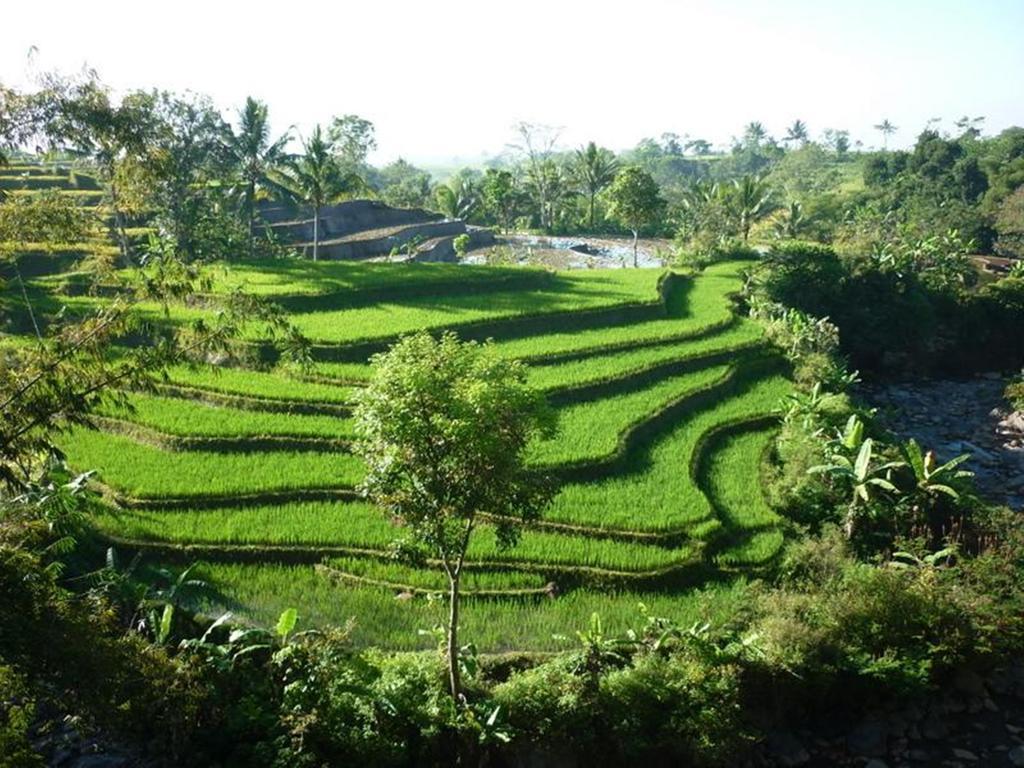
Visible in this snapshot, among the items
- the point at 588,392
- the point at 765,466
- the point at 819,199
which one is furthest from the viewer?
the point at 819,199

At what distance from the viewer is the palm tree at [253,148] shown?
23400 mm

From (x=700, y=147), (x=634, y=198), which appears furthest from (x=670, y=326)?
(x=700, y=147)

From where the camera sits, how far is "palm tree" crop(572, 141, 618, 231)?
39.4 m

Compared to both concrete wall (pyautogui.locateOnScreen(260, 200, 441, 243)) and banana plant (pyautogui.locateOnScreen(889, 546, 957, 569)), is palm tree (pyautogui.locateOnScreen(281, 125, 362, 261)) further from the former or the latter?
banana plant (pyautogui.locateOnScreen(889, 546, 957, 569))

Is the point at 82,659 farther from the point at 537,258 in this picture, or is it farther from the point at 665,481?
the point at 537,258

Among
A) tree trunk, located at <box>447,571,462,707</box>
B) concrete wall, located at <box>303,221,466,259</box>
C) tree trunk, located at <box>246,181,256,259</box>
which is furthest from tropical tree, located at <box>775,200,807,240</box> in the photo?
tree trunk, located at <box>447,571,462,707</box>

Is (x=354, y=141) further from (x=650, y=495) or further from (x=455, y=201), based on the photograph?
(x=650, y=495)

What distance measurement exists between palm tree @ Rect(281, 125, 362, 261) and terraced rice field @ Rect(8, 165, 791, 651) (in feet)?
19.3

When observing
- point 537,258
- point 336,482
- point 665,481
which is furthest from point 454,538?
point 537,258

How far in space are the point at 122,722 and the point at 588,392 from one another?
34.6 ft

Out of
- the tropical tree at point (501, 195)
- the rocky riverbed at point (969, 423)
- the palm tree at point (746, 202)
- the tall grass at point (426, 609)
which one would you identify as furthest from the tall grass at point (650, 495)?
the tropical tree at point (501, 195)

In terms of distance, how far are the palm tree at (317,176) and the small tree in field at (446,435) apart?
60.7 ft

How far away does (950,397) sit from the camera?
20.2m

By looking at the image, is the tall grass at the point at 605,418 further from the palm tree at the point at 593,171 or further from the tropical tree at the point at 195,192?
the palm tree at the point at 593,171
